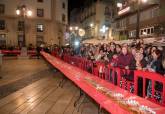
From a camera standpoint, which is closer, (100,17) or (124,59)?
(124,59)

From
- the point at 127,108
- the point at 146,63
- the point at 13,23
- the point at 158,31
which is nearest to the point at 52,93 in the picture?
the point at 146,63

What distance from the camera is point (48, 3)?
55.2 meters

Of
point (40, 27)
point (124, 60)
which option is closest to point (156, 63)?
point (124, 60)

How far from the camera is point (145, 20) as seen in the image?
32.5m

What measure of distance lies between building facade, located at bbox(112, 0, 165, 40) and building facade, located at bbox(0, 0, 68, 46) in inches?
674

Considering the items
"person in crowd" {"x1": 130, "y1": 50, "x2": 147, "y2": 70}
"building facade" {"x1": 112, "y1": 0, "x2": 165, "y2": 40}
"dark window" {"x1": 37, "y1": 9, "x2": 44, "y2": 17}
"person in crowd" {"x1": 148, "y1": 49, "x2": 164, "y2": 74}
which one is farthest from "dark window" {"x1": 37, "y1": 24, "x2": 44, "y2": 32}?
"person in crowd" {"x1": 148, "y1": 49, "x2": 164, "y2": 74}

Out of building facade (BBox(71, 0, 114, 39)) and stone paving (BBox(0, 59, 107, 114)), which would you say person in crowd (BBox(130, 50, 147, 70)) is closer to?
stone paving (BBox(0, 59, 107, 114))

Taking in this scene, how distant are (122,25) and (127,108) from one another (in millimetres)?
37613

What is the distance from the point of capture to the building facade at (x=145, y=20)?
28.9 meters

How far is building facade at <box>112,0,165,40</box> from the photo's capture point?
94.7 feet

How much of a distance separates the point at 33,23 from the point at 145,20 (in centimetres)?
2757

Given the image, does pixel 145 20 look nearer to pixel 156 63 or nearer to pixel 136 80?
pixel 156 63

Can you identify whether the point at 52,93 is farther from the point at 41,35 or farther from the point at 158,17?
the point at 41,35

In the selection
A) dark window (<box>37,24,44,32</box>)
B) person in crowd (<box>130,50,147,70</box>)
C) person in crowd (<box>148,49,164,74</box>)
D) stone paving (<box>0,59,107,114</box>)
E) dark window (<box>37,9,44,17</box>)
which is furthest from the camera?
dark window (<box>37,9,44,17</box>)
